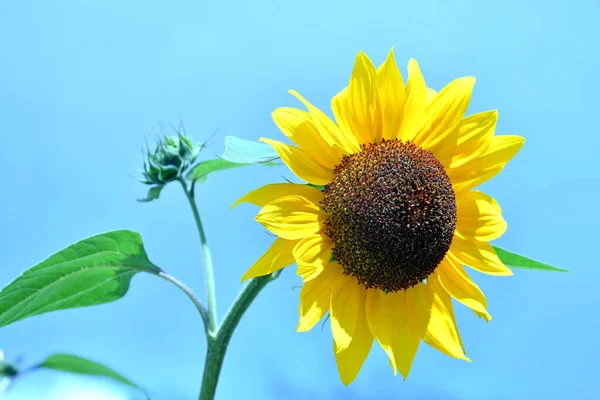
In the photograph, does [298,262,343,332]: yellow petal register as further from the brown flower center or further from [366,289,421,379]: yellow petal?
[366,289,421,379]: yellow petal

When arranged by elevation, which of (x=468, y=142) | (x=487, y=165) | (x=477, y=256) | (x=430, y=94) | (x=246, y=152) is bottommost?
(x=477, y=256)

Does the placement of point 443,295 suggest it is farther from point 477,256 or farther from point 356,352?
point 356,352

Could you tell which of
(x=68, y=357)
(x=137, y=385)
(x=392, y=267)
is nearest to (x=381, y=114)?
(x=392, y=267)

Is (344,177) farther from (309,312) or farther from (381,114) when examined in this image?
(309,312)

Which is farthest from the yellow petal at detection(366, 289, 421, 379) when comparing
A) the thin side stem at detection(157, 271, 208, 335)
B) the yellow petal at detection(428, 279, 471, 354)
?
the thin side stem at detection(157, 271, 208, 335)

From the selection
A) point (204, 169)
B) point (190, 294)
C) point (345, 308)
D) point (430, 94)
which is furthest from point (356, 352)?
point (204, 169)
